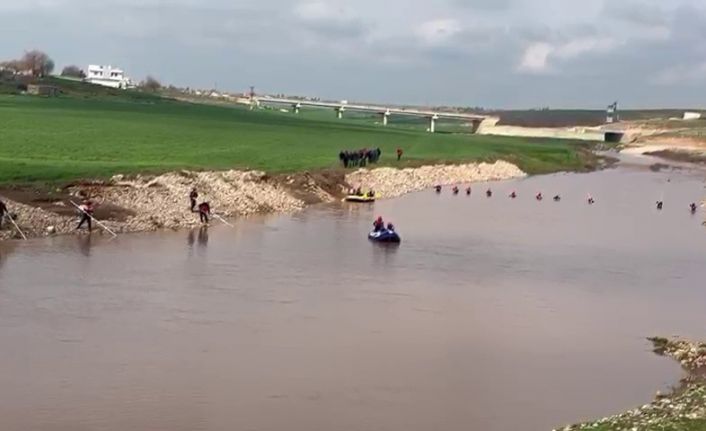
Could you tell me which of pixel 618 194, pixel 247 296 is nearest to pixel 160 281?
pixel 247 296

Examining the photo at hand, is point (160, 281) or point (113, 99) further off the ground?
point (113, 99)

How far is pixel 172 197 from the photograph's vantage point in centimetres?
4569

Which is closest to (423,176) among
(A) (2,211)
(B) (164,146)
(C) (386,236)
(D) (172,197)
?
(B) (164,146)

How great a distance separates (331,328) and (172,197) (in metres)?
22.2

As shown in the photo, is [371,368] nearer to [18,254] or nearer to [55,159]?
[18,254]

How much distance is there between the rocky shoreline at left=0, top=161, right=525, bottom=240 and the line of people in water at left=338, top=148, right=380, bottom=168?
2.03 m

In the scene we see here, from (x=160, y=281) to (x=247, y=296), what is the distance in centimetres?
323

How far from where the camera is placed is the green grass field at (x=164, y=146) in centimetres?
5250

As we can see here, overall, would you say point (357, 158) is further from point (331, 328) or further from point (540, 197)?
point (331, 328)

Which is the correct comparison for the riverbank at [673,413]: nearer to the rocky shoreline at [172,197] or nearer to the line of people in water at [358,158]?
the rocky shoreline at [172,197]

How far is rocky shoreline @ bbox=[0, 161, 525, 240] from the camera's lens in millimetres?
39000

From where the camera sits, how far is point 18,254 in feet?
109

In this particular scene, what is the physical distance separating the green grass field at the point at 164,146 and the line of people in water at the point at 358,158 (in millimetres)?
1127

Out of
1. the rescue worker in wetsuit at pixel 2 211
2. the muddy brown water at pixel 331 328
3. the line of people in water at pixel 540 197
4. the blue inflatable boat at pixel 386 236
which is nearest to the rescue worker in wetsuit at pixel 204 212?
the muddy brown water at pixel 331 328
